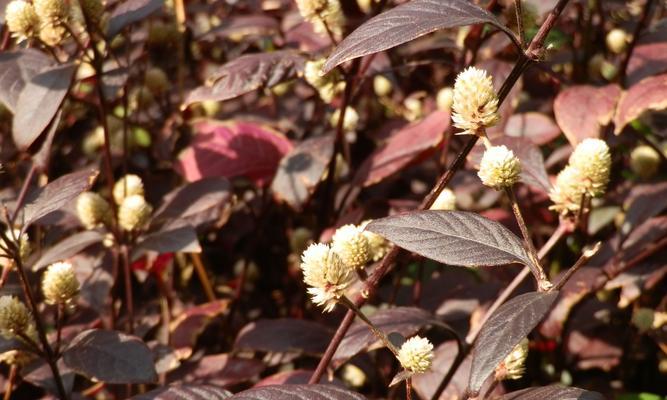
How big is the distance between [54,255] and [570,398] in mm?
846

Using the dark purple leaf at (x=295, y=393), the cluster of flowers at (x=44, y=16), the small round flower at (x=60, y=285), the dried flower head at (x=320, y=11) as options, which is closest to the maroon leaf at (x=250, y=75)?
the dried flower head at (x=320, y=11)

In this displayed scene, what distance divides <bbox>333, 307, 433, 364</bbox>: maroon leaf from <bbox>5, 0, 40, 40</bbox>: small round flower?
67 cm

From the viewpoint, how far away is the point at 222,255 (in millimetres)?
1898

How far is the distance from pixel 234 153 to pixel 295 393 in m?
0.82

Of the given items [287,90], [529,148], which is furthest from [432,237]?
[287,90]

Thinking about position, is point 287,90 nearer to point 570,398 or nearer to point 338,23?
point 338,23

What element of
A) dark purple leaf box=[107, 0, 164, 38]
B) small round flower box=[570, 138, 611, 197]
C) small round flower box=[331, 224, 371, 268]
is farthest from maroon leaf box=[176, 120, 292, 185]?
small round flower box=[570, 138, 611, 197]

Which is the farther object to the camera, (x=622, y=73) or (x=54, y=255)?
(x=622, y=73)

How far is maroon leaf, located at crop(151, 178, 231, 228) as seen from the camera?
141cm

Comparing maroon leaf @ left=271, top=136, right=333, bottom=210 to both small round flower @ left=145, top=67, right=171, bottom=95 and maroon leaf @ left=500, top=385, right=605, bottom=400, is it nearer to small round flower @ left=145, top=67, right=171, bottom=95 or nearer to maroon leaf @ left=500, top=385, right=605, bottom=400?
small round flower @ left=145, top=67, right=171, bottom=95

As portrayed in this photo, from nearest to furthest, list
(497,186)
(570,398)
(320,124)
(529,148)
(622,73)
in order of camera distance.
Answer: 1. (570,398)
2. (497,186)
3. (529,148)
4. (622,73)
5. (320,124)

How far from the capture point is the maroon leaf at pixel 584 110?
4.18 ft

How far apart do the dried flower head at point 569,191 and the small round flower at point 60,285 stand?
0.68 meters

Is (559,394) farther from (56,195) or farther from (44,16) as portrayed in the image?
(44,16)
